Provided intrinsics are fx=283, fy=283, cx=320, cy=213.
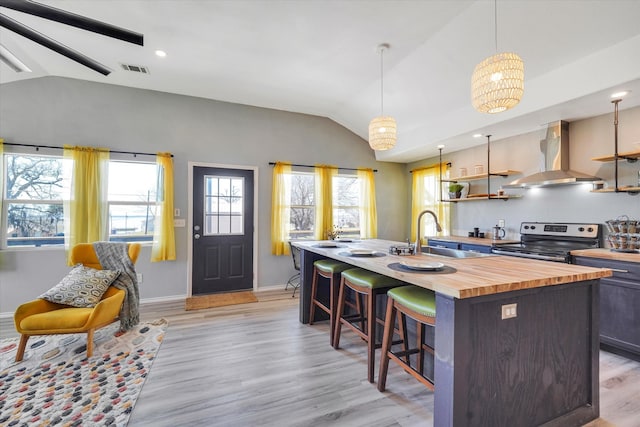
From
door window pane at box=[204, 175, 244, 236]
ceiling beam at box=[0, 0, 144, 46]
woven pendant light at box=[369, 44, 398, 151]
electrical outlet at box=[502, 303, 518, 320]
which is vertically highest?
ceiling beam at box=[0, 0, 144, 46]

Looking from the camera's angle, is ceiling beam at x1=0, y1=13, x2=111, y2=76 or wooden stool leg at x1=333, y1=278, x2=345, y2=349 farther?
wooden stool leg at x1=333, y1=278, x2=345, y2=349

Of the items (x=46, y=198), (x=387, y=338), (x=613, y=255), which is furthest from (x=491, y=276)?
(x=46, y=198)

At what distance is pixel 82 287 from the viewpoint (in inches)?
106

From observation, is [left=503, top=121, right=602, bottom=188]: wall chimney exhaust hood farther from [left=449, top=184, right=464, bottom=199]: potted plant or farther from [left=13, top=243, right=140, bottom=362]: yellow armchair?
[left=13, top=243, right=140, bottom=362]: yellow armchair

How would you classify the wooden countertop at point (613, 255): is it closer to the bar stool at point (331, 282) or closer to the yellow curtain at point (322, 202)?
the bar stool at point (331, 282)

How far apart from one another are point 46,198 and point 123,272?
6.33 ft

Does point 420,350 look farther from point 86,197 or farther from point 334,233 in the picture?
point 86,197

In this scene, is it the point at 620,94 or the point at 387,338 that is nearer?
the point at 387,338

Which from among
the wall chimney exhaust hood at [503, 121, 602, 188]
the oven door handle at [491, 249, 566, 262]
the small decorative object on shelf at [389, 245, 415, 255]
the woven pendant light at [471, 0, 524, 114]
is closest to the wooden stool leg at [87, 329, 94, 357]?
the small decorative object on shelf at [389, 245, 415, 255]

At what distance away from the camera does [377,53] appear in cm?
321

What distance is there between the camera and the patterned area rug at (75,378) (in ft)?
5.83

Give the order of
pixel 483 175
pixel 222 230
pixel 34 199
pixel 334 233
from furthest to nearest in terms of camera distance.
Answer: pixel 334 233 → pixel 222 230 → pixel 483 175 → pixel 34 199

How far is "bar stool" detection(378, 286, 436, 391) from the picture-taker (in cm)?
167

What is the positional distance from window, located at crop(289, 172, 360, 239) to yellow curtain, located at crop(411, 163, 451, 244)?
1.16m
